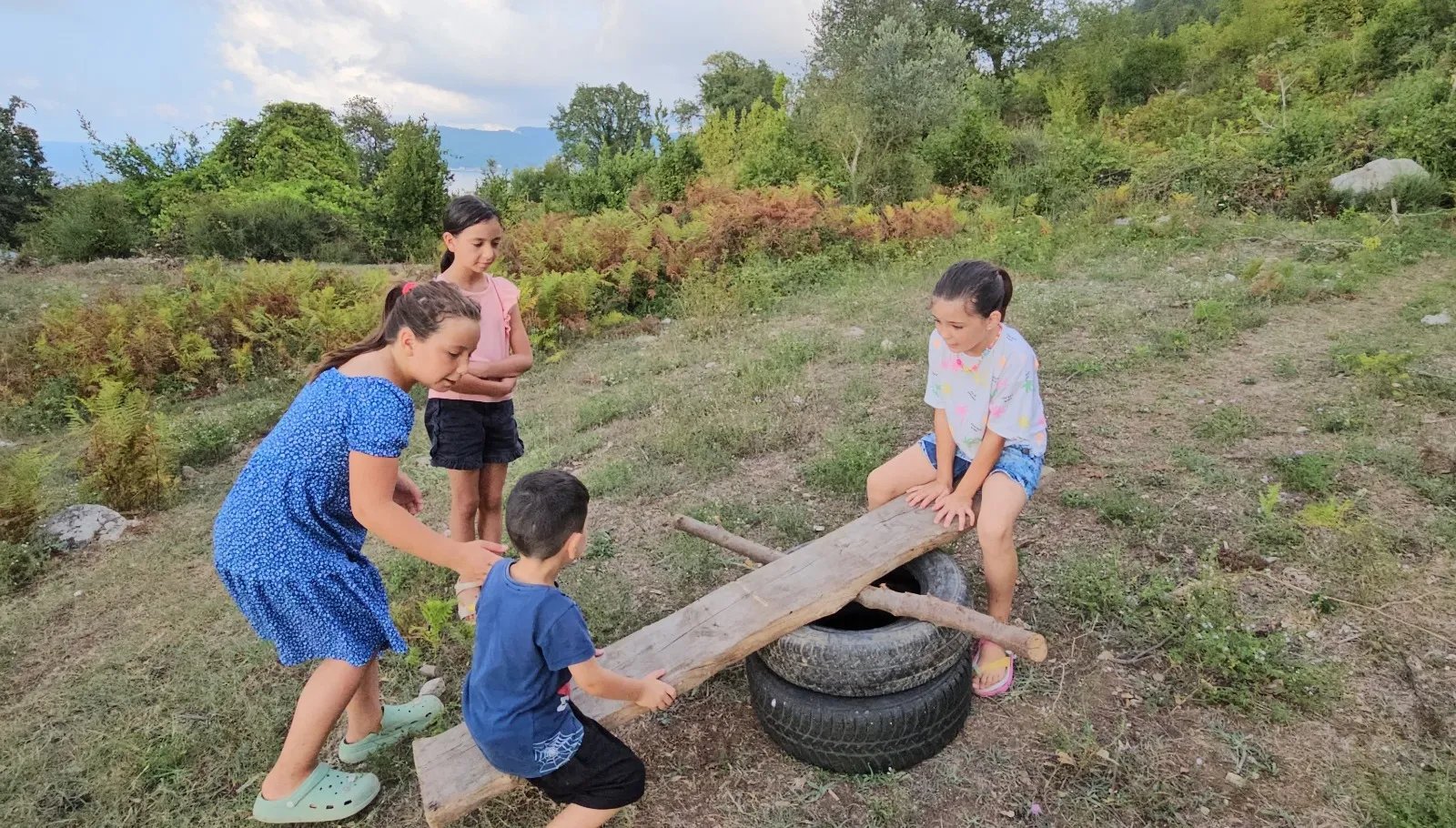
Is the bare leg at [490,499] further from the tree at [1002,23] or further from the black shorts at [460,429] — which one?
the tree at [1002,23]

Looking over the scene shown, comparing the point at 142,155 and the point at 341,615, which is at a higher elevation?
the point at 142,155

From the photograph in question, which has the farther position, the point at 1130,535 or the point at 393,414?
the point at 1130,535

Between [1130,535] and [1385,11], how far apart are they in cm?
1974

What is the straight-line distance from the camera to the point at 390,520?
6.61 feet

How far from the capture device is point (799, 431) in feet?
16.2

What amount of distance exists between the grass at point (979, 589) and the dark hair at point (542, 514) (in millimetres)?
1079

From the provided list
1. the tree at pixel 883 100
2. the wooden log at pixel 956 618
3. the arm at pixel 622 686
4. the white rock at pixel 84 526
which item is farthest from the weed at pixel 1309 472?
the tree at pixel 883 100

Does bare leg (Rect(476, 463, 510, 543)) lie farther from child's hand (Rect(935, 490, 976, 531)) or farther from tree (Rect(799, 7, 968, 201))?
tree (Rect(799, 7, 968, 201))

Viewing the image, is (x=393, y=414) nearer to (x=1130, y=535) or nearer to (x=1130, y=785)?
(x=1130, y=785)

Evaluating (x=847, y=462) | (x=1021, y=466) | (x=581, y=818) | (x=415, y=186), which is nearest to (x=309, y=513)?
(x=581, y=818)

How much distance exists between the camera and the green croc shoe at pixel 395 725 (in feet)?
8.44

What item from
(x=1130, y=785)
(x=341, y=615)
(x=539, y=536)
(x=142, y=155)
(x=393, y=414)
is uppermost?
(x=142, y=155)

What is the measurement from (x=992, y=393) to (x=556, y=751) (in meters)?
1.93

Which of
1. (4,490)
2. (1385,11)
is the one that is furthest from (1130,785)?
(1385,11)
